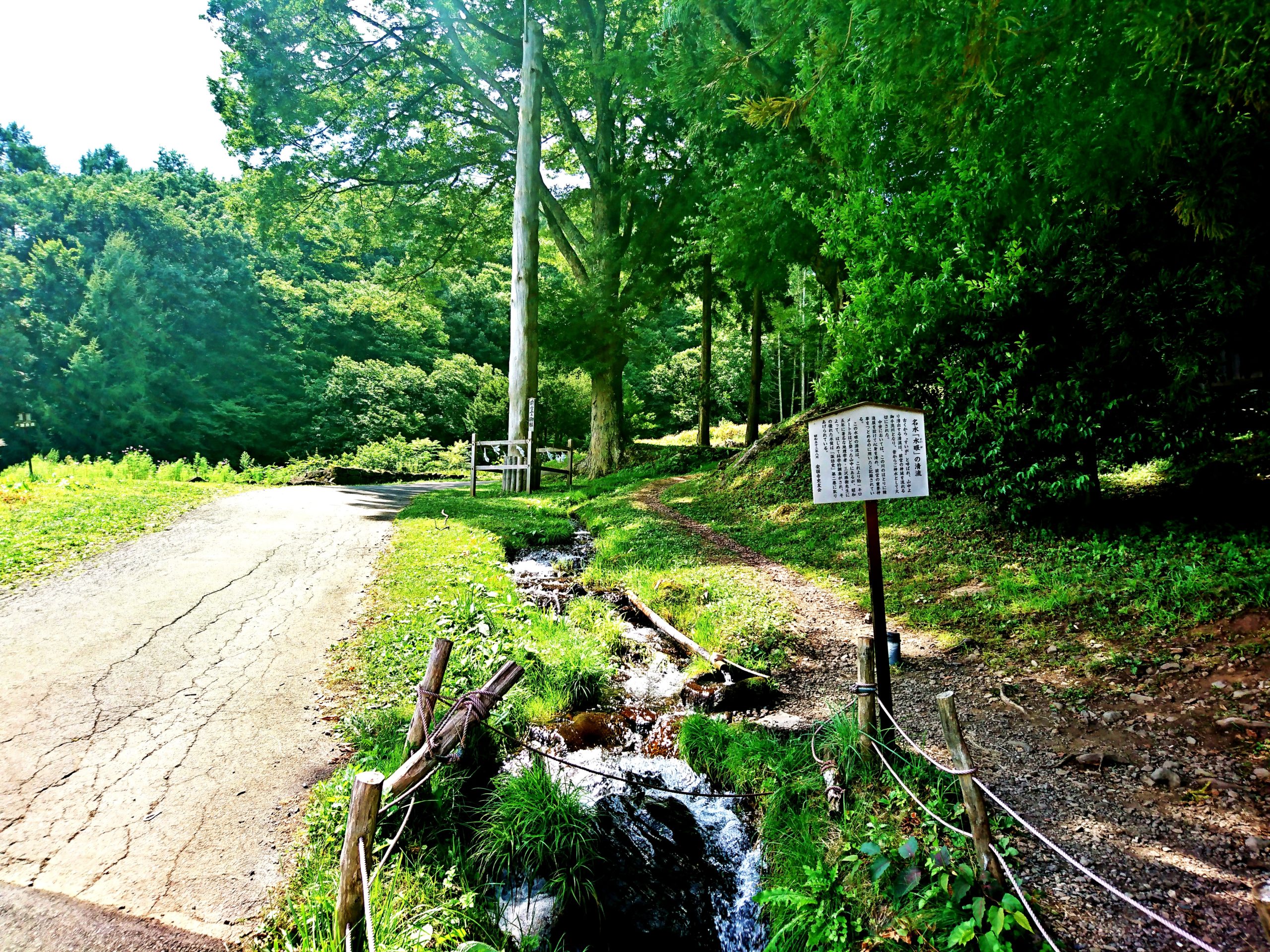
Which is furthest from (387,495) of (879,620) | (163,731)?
(879,620)

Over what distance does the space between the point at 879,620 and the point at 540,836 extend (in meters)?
2.30

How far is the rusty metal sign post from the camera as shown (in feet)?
11.6

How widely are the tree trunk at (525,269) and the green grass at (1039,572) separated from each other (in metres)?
7.26

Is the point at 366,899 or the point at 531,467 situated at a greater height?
the point at 531,467

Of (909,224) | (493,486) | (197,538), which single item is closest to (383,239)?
(493,486)

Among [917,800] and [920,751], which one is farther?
[920,751]

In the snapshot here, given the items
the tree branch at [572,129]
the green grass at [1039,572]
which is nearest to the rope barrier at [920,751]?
the green grass at [1039,572]

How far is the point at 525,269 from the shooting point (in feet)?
49.3

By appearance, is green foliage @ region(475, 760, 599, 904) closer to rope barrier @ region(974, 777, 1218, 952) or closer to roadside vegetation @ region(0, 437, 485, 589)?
rope barrier @ region(974, 777, 1218, 952)

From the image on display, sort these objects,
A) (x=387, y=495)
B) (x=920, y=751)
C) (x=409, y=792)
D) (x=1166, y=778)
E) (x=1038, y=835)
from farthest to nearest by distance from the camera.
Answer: (x=387, y=495) < (x=1166, y=778) < (x=409, y=792) < (x=920, y=751) < (x=1038, y=835)

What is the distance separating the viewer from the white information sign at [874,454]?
354 centimetres

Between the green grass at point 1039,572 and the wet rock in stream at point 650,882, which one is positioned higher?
the green grass at point 1039,572

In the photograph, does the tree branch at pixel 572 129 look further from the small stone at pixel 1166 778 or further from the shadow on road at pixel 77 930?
the shadow on road at pixel 77 930

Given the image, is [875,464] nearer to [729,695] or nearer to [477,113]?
[729,695]
